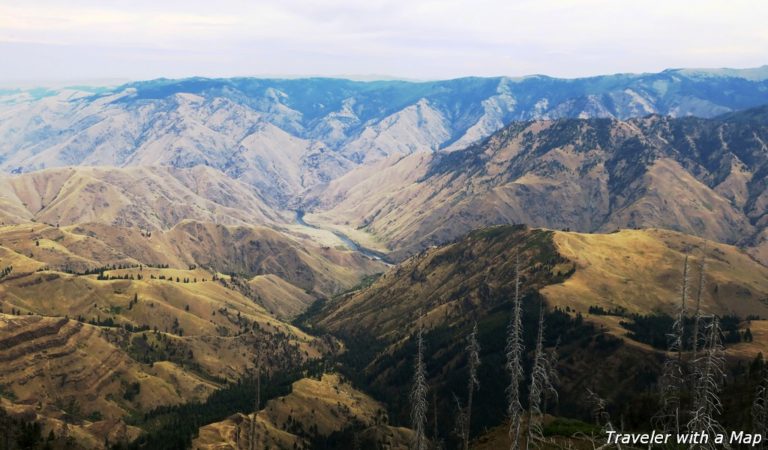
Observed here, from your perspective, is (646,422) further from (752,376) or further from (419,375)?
(419,375)

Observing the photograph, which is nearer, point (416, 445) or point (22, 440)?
point (416, 445)

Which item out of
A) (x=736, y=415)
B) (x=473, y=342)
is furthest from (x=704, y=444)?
(x=736, y=415)

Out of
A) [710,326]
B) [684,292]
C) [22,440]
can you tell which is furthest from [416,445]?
[22,440]

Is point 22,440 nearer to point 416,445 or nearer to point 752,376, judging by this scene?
point 416,445

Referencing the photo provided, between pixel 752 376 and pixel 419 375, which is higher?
pixel 419 375

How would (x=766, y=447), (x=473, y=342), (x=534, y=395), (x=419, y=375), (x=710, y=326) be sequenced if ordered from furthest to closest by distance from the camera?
(x=473, y=342)
(x=419, y=375)
(x=766, y=447)
(x=534, y=395)
(x=710, y=326)

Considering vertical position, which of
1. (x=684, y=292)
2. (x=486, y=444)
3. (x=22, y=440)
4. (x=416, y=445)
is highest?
(x=684, y=292)

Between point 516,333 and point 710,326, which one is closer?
point 710,326

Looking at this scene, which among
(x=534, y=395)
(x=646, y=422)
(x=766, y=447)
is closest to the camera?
(x=534, y=395)

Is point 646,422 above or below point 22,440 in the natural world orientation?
above
